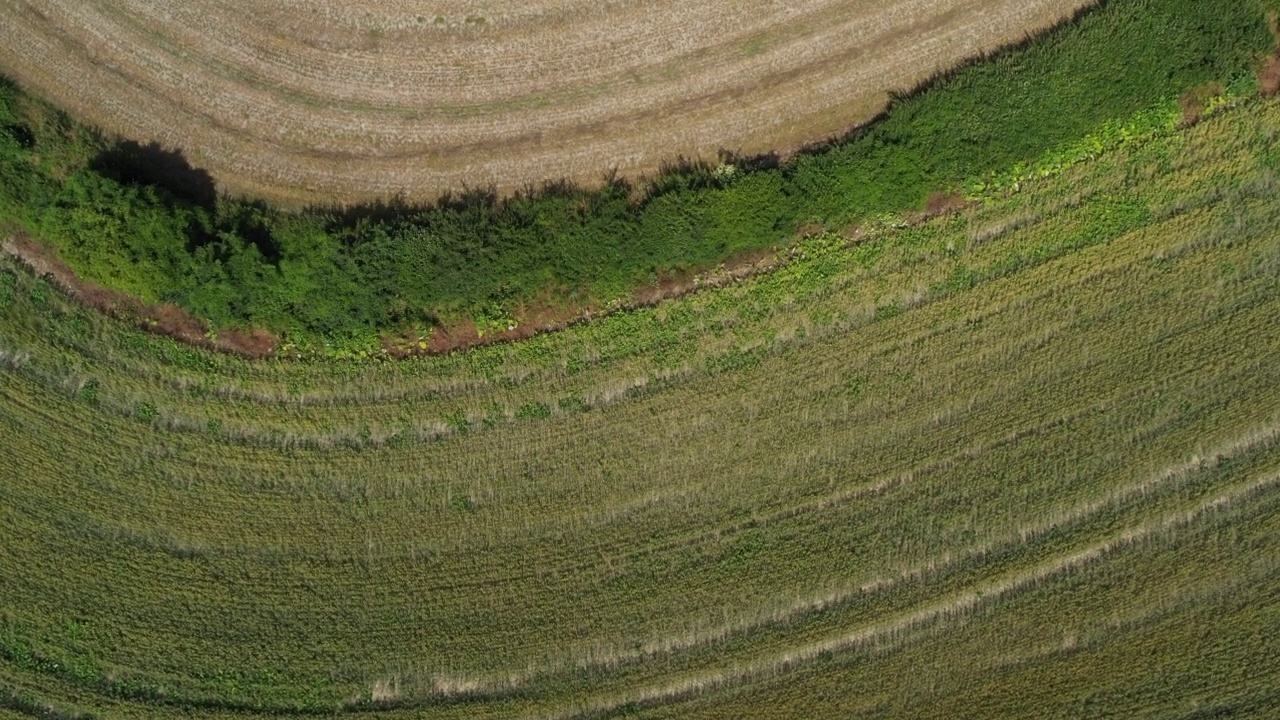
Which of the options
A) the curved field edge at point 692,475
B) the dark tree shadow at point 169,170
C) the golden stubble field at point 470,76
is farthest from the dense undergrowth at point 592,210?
the curved field edge at point 692,475

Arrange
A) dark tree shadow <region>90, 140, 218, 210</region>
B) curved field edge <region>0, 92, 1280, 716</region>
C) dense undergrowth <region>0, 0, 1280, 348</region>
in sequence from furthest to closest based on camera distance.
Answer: dark tree shadow <region>90, 140, 218, 210</region>
curved field edge <region>0, 92, 1280, 716</region>
dense undergrowth <region>0, 0, 1280, 348</region>

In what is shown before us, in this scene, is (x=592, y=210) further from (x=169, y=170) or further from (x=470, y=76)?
(x=169, y=170)

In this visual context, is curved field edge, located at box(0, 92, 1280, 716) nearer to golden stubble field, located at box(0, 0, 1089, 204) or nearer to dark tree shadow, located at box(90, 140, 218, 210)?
dark tree shadow, located at box(90, 140, 218, 210)

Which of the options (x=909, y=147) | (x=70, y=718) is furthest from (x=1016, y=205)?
(x=70, y=718)

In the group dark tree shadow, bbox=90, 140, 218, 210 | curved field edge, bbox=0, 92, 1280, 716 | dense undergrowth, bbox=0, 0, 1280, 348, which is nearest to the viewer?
dense undergrowth, bbox=0, 0, 1280, 348

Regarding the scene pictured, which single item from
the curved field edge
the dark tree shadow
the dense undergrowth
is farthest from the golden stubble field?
the curved field edge

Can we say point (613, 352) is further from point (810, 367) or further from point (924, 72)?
Result: point (924, 72)
